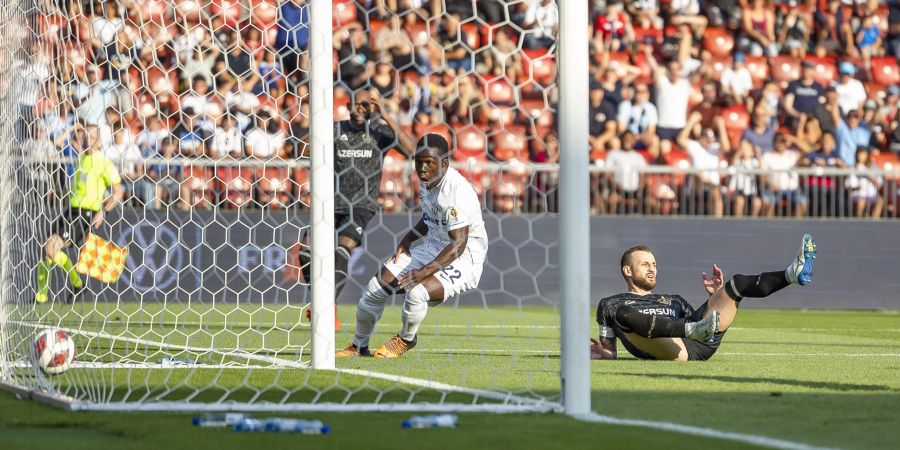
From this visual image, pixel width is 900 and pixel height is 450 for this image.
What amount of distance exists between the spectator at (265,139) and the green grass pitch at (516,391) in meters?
1.51

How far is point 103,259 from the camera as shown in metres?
12.8

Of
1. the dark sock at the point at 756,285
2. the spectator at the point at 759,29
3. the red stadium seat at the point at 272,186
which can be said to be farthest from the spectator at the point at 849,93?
the dark sock at the point at 756,285

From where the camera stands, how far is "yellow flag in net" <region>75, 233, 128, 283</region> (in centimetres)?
1180

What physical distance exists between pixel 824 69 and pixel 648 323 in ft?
42.1

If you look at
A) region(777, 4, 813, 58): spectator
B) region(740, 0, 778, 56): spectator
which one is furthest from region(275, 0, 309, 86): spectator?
region(777, 4, 813, 58): spectator

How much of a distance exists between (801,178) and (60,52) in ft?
36.6

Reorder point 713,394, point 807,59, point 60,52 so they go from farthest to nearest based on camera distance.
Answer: point 807,59 < point 60,52 < point 713,394

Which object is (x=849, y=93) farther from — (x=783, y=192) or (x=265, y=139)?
(x=265, y=139)

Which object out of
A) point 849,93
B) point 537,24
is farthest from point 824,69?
point 537,24

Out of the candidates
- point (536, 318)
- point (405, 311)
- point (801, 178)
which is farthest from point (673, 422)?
point (801, 178)

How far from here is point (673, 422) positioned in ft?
17.2

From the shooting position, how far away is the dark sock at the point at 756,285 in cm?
809

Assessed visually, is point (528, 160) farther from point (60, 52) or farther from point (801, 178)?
point (60, 52)

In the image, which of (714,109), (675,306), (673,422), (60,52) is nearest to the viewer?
(673,422)
